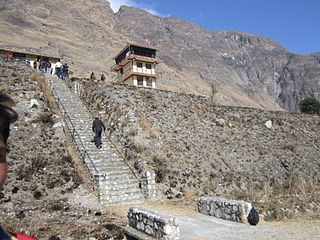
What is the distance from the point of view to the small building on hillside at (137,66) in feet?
131

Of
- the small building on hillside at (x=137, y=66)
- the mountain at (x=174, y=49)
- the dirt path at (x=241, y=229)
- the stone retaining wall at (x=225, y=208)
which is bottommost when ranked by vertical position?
the dirt path at (x=241, y=229)

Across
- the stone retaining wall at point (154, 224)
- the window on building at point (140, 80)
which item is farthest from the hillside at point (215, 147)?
the window on building at point (140, 80)

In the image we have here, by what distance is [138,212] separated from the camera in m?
7.89

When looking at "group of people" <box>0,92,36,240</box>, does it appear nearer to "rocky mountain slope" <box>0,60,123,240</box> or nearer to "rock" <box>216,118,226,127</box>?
"rocky mountain slope" <box>0,60,123,240</box>

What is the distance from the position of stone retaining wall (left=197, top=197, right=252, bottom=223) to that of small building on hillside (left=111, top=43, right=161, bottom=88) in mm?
30969

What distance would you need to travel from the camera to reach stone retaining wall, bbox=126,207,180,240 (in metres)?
6.68

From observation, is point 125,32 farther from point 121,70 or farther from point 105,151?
point 105,151

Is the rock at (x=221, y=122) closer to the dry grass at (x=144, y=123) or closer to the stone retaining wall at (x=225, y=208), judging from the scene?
the dry grass at (x=144, y=123)

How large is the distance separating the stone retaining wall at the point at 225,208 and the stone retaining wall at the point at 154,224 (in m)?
2.96

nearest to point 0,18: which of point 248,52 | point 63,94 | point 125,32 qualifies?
point 125,32

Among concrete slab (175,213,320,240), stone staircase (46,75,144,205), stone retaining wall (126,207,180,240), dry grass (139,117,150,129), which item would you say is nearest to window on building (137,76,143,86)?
stone staircase (46,75,144,205)

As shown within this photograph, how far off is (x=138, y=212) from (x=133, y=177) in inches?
215

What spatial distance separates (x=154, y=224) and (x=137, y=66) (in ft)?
118

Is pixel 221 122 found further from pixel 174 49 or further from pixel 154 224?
pixel 174 49
